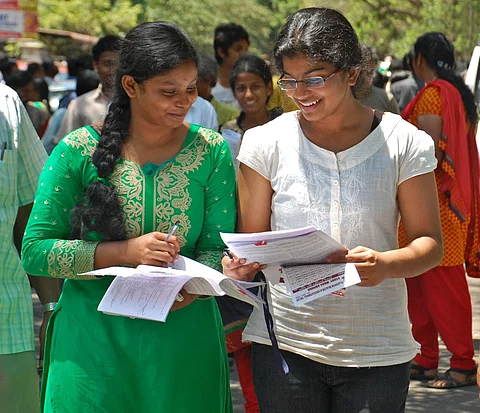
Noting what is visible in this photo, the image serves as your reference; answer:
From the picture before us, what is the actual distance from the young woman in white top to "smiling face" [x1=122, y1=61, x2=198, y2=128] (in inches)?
9.6

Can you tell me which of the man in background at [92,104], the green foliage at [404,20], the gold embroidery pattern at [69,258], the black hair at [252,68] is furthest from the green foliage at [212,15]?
the gold embroidery pattern at [69,258]

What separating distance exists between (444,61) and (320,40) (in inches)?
141

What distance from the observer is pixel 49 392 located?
11.3ft

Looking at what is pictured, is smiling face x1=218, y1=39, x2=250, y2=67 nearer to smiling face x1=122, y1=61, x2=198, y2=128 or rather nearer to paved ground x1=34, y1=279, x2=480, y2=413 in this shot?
paved ground x1=34, y1=279, x2=480, y2=413

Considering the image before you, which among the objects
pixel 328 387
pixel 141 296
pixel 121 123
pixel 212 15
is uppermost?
pixel 212 15

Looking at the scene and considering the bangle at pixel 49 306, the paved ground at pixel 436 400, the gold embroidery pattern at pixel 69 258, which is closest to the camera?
the gold embroidery pattern at pixel 69 258

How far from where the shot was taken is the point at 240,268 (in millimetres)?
3211

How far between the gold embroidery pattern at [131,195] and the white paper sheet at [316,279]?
1.84 ft

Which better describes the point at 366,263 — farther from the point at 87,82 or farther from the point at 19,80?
the point at 19,80

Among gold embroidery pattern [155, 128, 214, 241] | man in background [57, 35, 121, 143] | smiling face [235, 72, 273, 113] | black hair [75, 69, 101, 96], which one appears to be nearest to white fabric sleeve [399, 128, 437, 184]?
gold embroidery pattern [155, 128, 214, 241]

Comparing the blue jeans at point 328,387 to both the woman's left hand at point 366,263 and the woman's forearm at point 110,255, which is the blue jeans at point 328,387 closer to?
the woman's left hand at point 366,263

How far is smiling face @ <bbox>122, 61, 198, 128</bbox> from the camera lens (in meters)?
3.39

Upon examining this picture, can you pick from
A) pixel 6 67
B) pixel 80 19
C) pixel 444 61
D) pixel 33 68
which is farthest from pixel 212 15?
pixel 444 61

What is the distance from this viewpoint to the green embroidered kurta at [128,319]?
11.0ft
